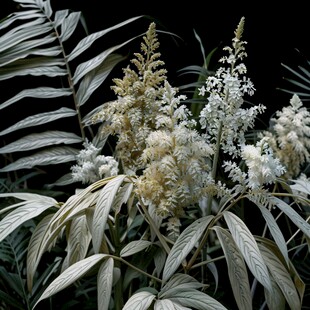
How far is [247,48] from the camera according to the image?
188 cm

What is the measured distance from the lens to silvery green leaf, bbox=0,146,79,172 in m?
1.32

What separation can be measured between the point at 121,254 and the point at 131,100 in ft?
0.88

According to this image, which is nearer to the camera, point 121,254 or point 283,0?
point 121,254

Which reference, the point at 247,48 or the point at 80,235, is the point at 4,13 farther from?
the point at 80,235

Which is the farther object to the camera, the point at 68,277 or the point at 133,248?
the point at 133,248

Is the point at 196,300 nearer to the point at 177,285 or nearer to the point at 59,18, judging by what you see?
the point at 177,285

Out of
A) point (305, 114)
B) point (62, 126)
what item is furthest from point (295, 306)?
point (62, 126)

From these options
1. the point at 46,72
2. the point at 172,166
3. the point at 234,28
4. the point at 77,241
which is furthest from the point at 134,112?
the point at 234,28

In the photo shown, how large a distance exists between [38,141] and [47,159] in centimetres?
5

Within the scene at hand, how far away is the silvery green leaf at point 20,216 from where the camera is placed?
0.90 meters

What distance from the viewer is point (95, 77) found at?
4.48 feet

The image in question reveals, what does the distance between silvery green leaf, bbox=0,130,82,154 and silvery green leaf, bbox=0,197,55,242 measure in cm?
33

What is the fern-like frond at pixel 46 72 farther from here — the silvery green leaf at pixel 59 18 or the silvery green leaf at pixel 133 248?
the silvery green leaf at pixel 133 248

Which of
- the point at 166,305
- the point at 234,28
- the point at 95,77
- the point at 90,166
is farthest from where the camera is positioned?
the point at 234,28
